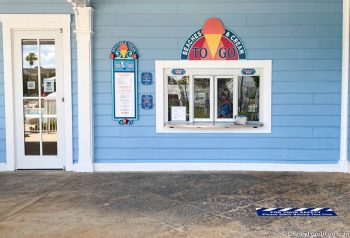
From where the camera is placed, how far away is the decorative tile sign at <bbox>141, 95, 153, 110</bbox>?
5945mm

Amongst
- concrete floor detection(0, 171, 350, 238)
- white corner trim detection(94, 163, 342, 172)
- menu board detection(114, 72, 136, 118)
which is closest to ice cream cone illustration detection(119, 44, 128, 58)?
menu board detection(114, 72, 136, 118)

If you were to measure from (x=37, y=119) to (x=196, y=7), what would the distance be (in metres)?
3.00

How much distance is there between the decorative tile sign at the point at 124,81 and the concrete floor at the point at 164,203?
0.93m

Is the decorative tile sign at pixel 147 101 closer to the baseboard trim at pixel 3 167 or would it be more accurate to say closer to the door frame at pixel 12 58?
the door frame at pixel 12 58

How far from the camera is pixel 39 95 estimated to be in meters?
6.00

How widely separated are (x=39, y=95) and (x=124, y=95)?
1327 millimetres

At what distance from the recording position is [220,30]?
19.1 ft

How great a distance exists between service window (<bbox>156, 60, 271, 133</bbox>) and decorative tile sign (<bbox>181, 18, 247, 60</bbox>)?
0.36 feet

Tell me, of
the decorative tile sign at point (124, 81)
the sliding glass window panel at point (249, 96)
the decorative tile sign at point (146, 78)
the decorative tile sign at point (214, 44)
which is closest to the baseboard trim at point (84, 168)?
the decorative tile sign at point (124, 81)

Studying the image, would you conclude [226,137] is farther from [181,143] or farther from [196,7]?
[196,7]

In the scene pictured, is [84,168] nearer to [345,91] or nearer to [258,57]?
[258,57]

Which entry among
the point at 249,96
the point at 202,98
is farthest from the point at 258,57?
the point at 202,98

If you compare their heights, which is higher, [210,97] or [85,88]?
[85,88]

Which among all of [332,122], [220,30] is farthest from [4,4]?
[332,122]
